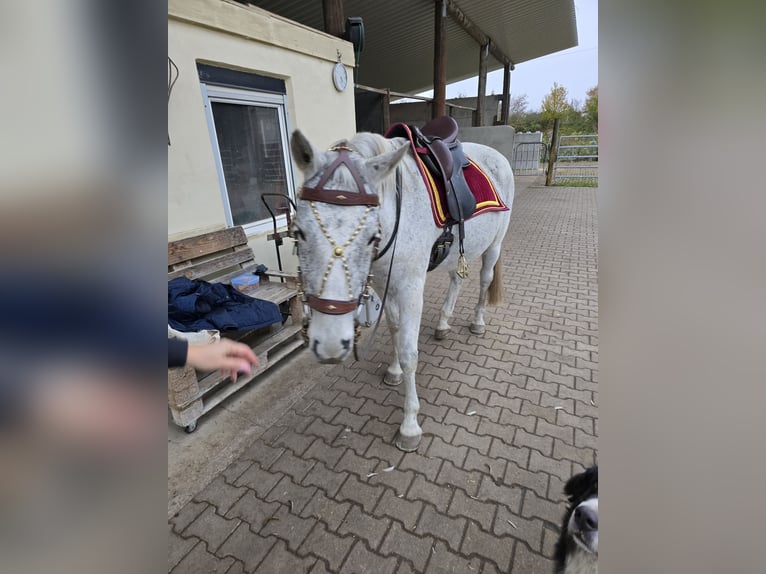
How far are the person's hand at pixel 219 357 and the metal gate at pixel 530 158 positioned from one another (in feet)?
63.5

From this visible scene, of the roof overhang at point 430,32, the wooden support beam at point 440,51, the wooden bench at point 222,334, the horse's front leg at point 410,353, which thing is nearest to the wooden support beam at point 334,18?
the wooden bench at point 222,334

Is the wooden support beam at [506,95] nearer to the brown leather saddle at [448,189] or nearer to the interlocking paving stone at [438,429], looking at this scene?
the brown leather saddle at [448,189]

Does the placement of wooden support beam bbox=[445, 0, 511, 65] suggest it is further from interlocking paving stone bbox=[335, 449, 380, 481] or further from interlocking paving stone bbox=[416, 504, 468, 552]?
interlocking paving stone bbox=[416, 504, 468, 552]

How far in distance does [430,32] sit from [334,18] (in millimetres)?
7676

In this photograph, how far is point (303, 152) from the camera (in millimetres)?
1656

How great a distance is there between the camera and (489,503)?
2080mm

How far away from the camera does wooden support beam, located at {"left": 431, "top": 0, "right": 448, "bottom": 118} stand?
27.0ft

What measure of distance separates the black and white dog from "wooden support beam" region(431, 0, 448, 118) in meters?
8.81

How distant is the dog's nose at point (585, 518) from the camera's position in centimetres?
120

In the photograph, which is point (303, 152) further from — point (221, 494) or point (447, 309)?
point (447, 309)

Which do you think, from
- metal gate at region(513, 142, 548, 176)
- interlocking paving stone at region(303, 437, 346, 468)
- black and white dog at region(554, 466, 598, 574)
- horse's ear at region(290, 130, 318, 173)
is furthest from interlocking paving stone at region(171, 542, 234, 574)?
metal gate at region(513, 142, 548, 176)

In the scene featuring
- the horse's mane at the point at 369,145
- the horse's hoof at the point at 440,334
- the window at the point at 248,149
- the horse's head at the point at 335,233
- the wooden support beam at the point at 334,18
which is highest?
the wooden support beam at the point at 334,18
